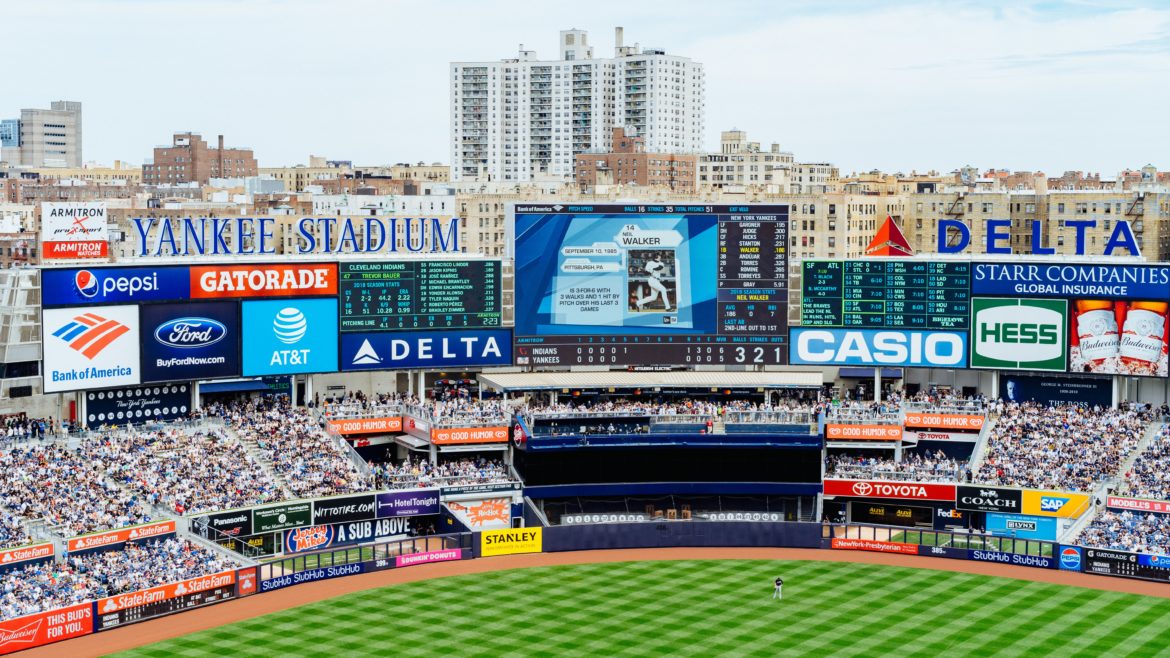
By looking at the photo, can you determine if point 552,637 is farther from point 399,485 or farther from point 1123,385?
point 1123,385

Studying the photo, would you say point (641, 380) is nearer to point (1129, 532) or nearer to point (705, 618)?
point (705, 618)

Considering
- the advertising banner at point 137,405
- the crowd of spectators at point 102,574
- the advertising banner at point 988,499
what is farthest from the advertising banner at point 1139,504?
the advertising banner at point 137,405

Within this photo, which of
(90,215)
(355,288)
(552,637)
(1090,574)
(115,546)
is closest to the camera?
(552,637)

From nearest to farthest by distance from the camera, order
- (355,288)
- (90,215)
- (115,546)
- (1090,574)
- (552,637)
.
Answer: (552,637), (115,546), (1090,574), (90,215), (355,288)

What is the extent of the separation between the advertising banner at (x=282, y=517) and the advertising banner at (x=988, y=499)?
1206 inches

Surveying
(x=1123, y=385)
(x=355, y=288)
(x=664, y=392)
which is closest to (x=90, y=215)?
(x=355, y=288)

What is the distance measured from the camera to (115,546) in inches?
2402

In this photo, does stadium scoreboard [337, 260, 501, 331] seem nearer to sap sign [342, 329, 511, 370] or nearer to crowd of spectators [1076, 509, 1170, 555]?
sap sign [342, 329, 511, 370]

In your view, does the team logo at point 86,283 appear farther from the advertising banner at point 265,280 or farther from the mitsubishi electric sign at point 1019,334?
the mitsubishi electric sign at point 1019,334

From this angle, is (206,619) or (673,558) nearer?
(206,619)

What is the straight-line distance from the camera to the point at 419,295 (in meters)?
77.7

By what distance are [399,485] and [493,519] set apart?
4.90 meters

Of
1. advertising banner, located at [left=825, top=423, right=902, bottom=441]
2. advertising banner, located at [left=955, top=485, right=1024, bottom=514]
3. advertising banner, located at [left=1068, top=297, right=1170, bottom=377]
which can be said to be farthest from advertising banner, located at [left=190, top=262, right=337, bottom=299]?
advertising banner, located at [left=1068, top=297, right=1170, bottom=377]

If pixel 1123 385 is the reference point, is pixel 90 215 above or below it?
above
